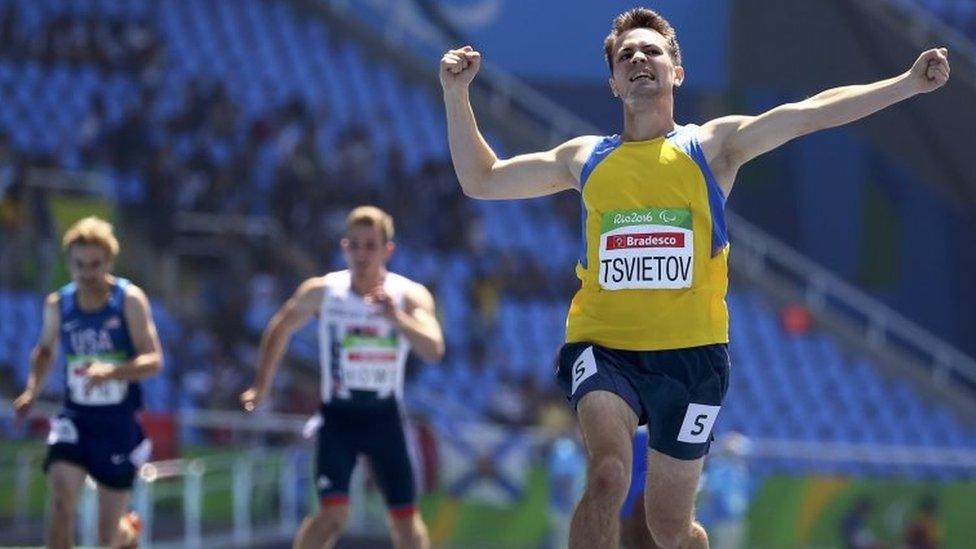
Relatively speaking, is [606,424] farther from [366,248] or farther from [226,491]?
[226,491]

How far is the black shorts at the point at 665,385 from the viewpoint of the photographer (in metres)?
8.05

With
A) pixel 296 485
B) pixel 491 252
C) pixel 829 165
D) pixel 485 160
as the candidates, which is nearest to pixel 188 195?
pixel 491 252

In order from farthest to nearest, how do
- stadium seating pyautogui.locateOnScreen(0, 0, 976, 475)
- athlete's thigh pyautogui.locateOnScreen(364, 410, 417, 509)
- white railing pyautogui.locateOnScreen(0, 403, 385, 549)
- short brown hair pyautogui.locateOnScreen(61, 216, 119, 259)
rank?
stadium seating pyautogui.locateOnScreen(0, 0, 976, 475)
white railing pyautogui.locateOnScreen(0, 403, 385, 549)
athlete's thigh pyautogui.locateOnScreen(364, 410, 417, 509)
short brown hair pyautogui.locateOnScreen(61, 216, 119, 259)

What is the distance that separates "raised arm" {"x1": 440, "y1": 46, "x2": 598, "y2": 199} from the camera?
821 cm

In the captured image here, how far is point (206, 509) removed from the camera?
17875 mm

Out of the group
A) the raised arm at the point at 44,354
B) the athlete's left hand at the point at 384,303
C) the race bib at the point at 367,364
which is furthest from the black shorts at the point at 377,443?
the raised arm at the point at 44,354

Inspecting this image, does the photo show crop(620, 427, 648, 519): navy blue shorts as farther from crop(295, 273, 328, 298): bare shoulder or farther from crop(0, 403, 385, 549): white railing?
crop(0, 403, 385, 549): white railing

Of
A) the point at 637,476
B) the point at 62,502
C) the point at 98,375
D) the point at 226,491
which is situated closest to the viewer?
the point at 637,476

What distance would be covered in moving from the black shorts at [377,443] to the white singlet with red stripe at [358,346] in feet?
0.28

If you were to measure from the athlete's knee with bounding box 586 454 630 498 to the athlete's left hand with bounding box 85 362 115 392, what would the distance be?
161 inches

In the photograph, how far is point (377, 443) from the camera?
11719mm

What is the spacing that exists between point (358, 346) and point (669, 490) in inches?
154

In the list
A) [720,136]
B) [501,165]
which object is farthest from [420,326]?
[720,136]

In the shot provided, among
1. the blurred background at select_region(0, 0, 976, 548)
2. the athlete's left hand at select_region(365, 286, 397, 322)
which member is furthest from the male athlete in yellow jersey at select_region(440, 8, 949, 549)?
the blurred background at select_region(0, 0, 976, 548)
